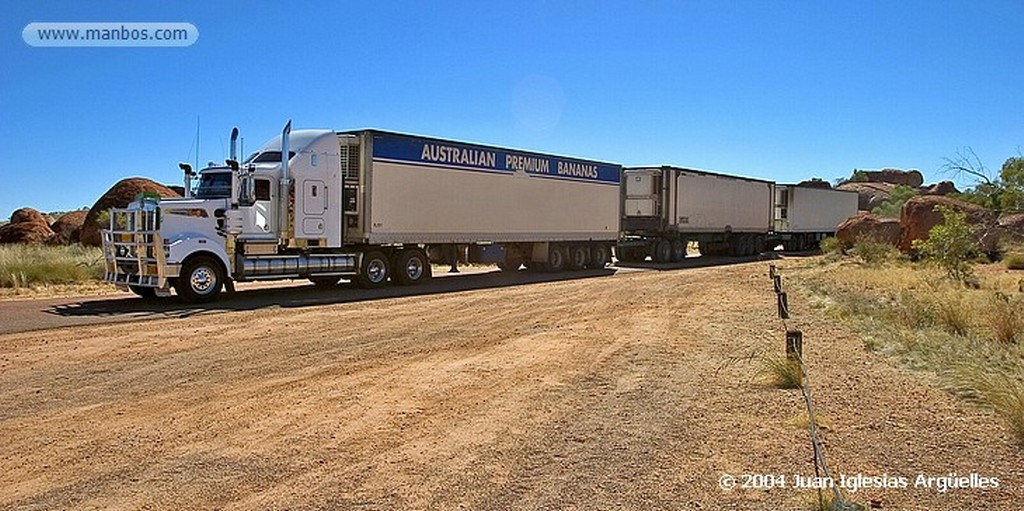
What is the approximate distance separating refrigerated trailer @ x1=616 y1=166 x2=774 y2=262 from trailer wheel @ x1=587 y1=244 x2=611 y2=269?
113 inches

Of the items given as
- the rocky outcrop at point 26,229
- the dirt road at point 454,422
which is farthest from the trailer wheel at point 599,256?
the rocky outcrop at point 26,229

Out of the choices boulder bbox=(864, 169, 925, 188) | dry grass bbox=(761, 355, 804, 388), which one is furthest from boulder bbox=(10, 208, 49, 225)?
boulder bbox=(864, 169, 925, 188)

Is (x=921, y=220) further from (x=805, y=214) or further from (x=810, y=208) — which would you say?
(x=810, y=208)

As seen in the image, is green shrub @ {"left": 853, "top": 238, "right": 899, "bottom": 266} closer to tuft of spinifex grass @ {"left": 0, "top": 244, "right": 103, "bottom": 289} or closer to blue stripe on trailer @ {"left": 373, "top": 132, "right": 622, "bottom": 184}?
blue stripe on trailer @ {"left": 373, "top": 132, "right": 622, "bottom": 184}

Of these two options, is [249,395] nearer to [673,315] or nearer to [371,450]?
[371,450]

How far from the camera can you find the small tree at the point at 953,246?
63.9ft

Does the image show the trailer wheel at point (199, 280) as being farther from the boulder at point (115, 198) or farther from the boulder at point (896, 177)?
the boulder at point (896, 177)

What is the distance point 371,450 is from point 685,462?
91.4 inches

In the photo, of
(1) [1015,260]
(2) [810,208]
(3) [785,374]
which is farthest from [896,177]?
(3) [785,374]

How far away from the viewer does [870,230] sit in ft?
127

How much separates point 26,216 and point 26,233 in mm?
2577

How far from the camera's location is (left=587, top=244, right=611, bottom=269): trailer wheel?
30.3m

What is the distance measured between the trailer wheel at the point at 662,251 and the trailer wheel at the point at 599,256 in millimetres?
5109

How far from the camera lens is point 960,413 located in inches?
294
